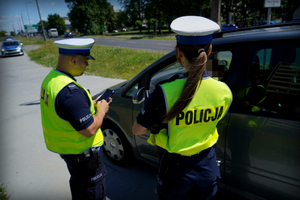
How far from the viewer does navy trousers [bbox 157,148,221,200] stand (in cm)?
134

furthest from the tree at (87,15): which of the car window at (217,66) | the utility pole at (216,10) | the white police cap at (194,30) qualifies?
the white police cap at (194,30)

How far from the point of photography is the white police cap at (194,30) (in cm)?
114

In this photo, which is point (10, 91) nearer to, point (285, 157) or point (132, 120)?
point (132, 120)

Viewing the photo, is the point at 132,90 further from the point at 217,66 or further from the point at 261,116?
the point at 261,116

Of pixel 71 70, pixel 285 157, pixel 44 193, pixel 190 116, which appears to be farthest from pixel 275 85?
pixel 44 193

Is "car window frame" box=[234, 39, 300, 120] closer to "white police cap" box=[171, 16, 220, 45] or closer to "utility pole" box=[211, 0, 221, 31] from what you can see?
"white police cap" box=[171, 16, 220, 45]

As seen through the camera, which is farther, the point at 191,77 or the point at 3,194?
the point at 3,194

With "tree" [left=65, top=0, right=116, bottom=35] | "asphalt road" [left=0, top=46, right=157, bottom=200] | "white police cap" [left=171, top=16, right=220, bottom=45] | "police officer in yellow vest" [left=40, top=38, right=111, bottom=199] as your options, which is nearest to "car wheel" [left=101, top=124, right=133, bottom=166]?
"asphalt road" [left=0, top=46, right=157, bottom=200]

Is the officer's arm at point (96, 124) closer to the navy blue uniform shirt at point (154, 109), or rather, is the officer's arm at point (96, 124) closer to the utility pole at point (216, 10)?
the navy blue uniform shirt at point (154, 109)

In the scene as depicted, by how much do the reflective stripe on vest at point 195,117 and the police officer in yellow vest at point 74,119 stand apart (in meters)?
0.60

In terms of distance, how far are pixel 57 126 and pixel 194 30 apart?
123 cm

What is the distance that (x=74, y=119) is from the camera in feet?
4.83

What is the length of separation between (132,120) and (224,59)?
1.39m

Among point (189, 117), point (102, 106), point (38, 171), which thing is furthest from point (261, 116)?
point (38, 171)
